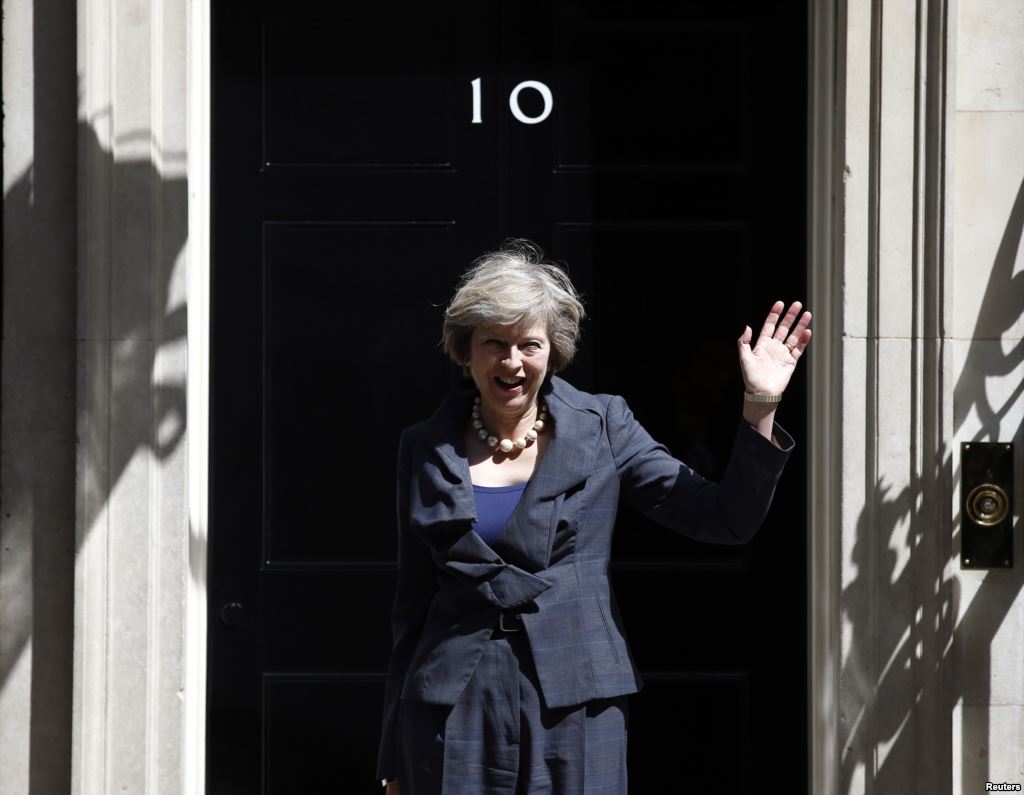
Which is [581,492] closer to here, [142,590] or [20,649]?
[142,590]

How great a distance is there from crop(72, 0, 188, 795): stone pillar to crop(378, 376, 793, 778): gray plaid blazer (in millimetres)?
837

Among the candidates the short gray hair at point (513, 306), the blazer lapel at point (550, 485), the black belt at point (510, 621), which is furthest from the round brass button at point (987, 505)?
the black belt at point (510, 621)

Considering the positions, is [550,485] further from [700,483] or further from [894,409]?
[894,409]

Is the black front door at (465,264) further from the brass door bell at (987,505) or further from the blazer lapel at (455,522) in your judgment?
the blazer lapel at (455,522)

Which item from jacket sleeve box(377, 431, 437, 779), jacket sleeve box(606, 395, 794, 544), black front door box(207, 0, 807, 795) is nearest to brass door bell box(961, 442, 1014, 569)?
black front door box(207, 0, 807, 795)

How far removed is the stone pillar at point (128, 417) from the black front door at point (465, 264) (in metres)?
0.42

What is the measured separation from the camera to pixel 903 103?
11.8 ft

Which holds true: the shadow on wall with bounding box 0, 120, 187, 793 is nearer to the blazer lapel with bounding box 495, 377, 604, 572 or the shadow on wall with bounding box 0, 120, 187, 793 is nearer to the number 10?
the number 10

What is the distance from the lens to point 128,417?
3.59 m

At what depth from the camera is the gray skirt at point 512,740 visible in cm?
289

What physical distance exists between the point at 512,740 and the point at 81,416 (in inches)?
61.6

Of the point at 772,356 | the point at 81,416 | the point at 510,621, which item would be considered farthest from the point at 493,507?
the point at 81,416

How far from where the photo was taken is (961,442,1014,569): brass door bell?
11.9 feet

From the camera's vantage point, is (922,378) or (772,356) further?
(922,378)
